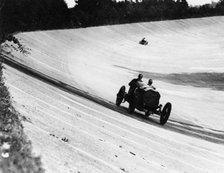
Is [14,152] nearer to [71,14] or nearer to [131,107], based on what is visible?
[131,107]

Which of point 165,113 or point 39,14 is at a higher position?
point 39,14

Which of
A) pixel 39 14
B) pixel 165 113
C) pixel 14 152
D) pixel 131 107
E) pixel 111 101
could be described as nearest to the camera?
pixel 14 152

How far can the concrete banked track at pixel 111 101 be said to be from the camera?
8773 millimetres

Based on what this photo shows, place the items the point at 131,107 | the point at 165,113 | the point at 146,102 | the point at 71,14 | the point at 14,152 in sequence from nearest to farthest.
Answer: the point at 14,152
the point at 146,102
the point at 131,107
the point at 165,113
the point at 71,14

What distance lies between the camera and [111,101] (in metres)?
20.4

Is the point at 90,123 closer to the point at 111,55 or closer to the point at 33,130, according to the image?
the point at 33,130

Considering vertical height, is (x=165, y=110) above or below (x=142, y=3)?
below

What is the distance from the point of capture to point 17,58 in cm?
2317

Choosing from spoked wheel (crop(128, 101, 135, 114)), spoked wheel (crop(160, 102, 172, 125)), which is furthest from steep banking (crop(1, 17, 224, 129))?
spoked wheel (crop(160, 102, 172, 125))

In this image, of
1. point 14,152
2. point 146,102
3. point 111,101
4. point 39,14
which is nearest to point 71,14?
point 39,14

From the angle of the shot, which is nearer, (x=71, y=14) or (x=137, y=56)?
(x=137, y=56)

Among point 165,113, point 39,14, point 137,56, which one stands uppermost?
point 39,14

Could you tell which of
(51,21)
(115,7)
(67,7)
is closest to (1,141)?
(51,21)

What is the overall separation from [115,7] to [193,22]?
66.7 feet
